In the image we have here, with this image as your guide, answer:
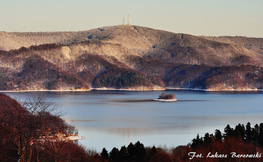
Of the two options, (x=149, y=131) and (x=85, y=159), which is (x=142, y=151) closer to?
(x=85, y=159)

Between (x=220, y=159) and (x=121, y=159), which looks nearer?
(x=220, y=159)

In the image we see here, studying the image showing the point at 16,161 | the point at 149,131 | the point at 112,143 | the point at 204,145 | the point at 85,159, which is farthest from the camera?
the point at 149,131

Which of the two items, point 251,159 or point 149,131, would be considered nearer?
point 251,159

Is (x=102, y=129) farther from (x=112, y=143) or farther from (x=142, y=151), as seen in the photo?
(x=142, y=151)

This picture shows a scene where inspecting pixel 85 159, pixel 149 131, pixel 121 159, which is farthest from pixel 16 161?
pixel 149 131

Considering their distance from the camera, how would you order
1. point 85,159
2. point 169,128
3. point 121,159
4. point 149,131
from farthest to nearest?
point 169,128 < point 149,131 < point 121,159 < point 85,159

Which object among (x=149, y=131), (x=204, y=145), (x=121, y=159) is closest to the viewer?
(x=121, y=159)

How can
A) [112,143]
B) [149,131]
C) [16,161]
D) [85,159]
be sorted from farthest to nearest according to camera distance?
[149,131] < [112,143] < [85,159] < [16,161]

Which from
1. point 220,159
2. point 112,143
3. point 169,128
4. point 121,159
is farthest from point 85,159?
point 169,128

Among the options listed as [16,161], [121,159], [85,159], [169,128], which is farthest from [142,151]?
[169,128]
